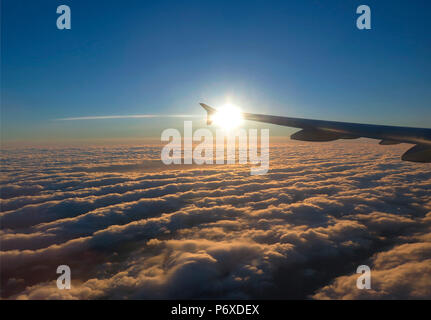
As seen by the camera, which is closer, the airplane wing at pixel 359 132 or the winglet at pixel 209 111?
the airplane wing at pixel 359 132

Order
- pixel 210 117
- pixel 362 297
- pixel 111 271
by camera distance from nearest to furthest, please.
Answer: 1. pixel 210 117
2. pixel 362 297
3. pixel 111 271

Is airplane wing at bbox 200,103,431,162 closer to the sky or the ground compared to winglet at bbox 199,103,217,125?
closer to the ground

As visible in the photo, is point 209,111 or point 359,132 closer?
point 359,132

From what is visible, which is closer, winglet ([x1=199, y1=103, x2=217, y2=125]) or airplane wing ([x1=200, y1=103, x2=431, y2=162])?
airplane wing ([x1=200, y1=103, x2=431, y2=162])

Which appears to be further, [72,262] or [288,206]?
[288,206]

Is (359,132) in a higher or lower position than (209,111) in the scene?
lower

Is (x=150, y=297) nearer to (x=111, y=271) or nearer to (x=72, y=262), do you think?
(x=111, y=271)

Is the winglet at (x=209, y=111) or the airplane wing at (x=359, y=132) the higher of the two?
the winglet at (x=209, y=111)
